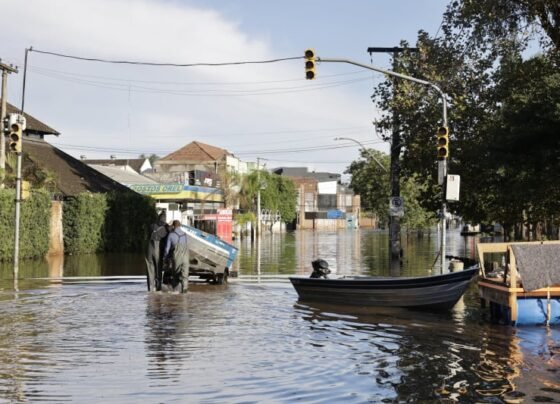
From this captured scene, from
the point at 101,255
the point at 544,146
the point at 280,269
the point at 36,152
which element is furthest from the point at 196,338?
the point at 36,152

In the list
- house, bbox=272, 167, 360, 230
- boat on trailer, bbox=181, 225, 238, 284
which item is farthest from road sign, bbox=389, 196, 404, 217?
house, bbox=272, 167, 360, 230

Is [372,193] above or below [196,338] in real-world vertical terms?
above

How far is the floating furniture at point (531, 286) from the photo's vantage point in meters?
14.7

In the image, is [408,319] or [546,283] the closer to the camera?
[546,283]

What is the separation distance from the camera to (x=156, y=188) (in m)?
62.9

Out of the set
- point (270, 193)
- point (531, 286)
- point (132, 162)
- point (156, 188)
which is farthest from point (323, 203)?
point (531, 286)

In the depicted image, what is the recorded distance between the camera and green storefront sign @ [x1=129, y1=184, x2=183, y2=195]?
62.3 m

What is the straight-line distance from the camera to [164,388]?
882 centimetres

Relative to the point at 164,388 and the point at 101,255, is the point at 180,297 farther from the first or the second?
the point at 101,255

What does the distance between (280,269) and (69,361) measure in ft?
72.2

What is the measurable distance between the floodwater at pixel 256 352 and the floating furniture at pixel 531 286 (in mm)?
507

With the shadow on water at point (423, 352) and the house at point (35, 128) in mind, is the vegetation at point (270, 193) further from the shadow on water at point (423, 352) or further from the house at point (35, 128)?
the shadow on water at point (423, 352)

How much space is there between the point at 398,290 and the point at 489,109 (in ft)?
66.0

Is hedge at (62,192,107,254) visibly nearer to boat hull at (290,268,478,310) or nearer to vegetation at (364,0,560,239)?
vegetation at (364,0,560,239)
